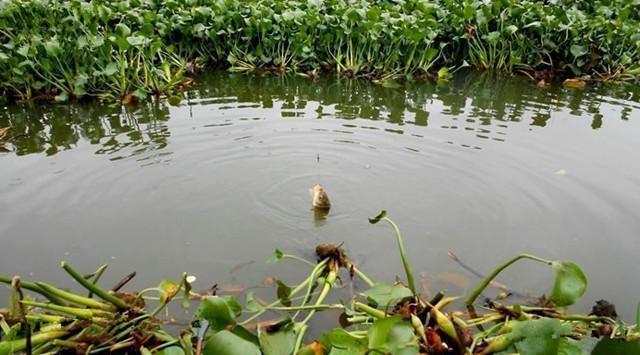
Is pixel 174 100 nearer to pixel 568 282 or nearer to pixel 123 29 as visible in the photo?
pixel 123 29

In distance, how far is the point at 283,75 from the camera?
6.55 meters

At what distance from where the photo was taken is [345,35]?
6297 mm

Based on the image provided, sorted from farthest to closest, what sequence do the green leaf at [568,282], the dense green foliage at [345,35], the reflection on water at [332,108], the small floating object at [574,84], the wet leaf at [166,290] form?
the small floating object at [574,84] → the dense green foliage at [345,35] → the reflection on water at [332,108] → the wet leaf at [166,290] → the green leaf at [568,282]

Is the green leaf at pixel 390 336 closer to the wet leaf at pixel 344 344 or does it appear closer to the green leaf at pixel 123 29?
the wet leaf at pixel 344 344

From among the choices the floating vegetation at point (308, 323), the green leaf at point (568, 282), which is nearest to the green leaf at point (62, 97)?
the floating vegetation at point (308, 323)

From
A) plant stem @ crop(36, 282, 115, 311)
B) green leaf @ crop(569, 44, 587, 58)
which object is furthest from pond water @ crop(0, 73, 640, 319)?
green leaf @ crop(569, 44, 587, 58)

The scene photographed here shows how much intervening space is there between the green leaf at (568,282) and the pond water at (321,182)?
667 mm

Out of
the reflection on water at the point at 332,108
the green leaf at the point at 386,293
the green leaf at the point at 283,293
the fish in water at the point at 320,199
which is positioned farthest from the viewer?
the reflection on water at the point at 332,108

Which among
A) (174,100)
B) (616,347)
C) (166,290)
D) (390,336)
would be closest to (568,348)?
Result: (616,347)

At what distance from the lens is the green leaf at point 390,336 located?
1.68m

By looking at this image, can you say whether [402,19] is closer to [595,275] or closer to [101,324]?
[595,275]

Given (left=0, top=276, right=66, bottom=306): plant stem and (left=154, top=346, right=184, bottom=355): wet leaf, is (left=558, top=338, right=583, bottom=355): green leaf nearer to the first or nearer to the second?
(left=154, top=346, right=184, bottom=355): wet leaf

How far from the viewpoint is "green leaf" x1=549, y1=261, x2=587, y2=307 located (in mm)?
1770

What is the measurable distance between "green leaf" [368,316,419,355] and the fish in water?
1.34 m
